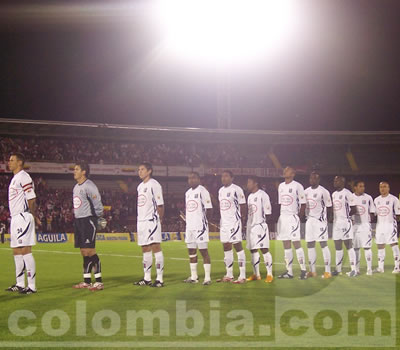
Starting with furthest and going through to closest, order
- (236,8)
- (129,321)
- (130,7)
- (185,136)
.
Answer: (185,136) < (130,7) < (236,8) < (129,321)

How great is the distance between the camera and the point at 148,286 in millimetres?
11422

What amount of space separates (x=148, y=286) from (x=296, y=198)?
155 inches

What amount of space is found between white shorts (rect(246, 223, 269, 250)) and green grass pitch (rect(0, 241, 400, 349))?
852mm

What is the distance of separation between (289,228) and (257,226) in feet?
2.66

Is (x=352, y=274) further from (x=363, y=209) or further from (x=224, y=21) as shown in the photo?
(x=224, y=21)

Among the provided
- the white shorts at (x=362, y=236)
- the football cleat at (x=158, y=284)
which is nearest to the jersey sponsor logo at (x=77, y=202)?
the football cleat at (x=158, y=284)

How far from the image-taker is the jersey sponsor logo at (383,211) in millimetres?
14716

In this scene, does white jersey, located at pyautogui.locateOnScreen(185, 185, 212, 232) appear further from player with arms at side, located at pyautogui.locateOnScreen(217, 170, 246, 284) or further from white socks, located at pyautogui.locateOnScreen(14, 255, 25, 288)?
white socks, located at pyautogui.locateOnScreen(14, 255, 25, 288)

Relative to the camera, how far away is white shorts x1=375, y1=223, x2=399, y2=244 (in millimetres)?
14492

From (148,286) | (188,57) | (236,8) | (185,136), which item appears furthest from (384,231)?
(188,57)

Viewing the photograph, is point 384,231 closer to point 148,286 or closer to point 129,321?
point 148,286

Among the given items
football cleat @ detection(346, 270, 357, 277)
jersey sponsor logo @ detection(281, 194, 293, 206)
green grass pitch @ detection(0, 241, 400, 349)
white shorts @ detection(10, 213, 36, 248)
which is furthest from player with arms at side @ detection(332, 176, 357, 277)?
white shorts @ detection(10, 213, 36, 248)

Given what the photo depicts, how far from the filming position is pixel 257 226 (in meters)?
12.7

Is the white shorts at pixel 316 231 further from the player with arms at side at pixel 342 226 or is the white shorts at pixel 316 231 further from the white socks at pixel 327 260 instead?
the player with arms at side at pixel 342 226
